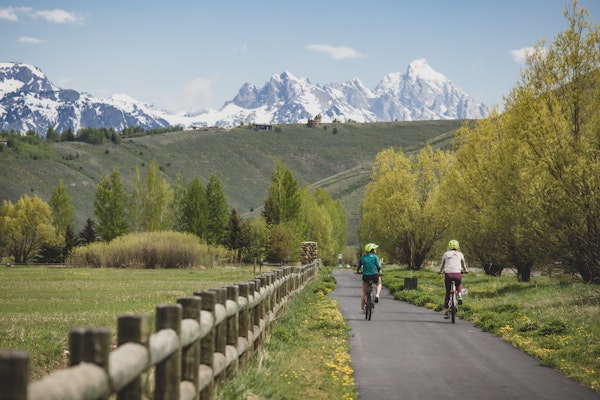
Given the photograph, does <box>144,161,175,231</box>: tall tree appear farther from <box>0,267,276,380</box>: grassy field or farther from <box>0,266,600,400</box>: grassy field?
<box>0,266,600,400</box>: grassy field

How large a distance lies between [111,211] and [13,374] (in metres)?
93.8

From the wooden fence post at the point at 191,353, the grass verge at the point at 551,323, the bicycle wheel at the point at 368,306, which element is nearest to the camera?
the wooden fence post at the point at 191,353

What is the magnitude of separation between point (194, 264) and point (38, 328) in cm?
5040

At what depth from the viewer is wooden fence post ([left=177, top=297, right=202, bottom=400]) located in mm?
6066

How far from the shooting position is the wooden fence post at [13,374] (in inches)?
110

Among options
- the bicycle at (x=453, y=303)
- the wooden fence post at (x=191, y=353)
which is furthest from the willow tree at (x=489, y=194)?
the wooden fence post at (x=191, y=353)

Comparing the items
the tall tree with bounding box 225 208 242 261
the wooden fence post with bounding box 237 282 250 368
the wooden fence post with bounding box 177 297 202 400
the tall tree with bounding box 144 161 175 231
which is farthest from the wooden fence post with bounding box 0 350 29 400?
the tall tree with bounding box 144 161 175 231

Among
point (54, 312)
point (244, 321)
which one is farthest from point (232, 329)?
point (54, 312)

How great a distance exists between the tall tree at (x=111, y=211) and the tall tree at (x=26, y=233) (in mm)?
6558

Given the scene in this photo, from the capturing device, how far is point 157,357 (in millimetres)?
4789

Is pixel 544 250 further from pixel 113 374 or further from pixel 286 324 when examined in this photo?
pixel 113 374

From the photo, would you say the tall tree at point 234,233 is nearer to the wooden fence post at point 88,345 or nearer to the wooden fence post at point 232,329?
the wooden fence post at point 232,329

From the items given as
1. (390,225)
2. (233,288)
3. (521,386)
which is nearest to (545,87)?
(521,386)

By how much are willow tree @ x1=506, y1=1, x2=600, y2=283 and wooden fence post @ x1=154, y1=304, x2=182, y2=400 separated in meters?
20.0
